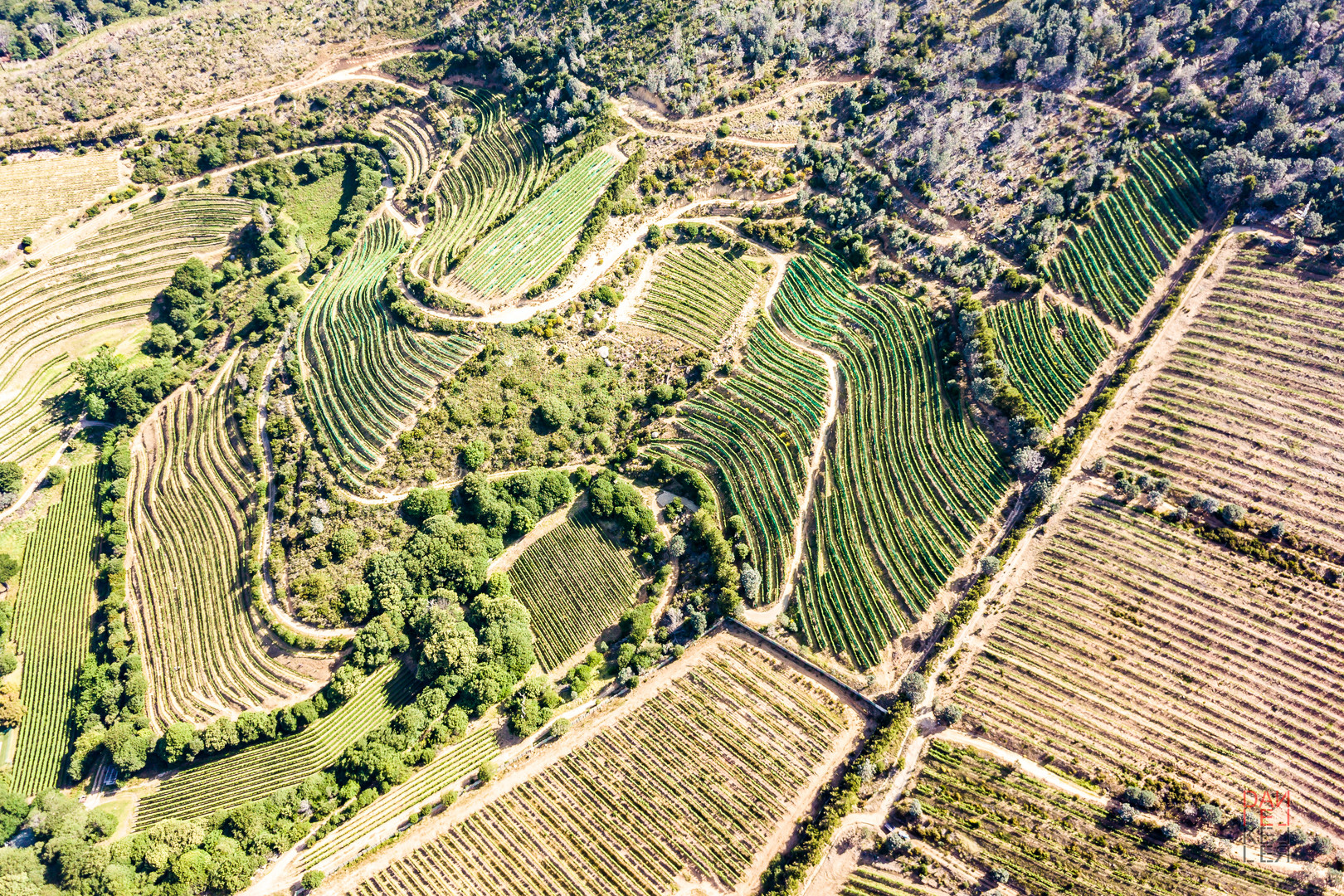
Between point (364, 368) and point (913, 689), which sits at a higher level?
point (913, 689)

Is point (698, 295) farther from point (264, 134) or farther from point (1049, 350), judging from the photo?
point (264, 134)

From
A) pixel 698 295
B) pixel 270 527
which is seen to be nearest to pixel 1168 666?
pixel 698 295

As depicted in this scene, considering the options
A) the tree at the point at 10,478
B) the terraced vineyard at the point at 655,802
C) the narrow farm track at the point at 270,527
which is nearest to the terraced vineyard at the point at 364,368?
the narrow farm track at the point at 270,527

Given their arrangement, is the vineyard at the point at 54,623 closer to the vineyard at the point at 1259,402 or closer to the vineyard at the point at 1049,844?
the vineyard at the point at 1049,844

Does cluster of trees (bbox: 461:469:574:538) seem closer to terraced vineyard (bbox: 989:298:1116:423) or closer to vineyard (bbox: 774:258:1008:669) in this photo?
vineyard (bbox: 774:258:1008:669)

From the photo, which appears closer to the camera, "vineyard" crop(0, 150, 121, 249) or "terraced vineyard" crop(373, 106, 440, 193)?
"vineyard" crop(0, 150, 121, 249)

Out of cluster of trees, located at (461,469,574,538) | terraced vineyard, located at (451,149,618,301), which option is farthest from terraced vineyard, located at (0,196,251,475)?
cluster of trees, located at (461,469,574,538)

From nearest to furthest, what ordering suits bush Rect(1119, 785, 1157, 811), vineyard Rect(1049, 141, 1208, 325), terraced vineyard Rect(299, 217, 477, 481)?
bush Rect(1119, 785, 1157, 811)
vineyard Rect(1049, 141, 1208, 325)
terraced vineyard Rect(299, 217, 477, 481)
